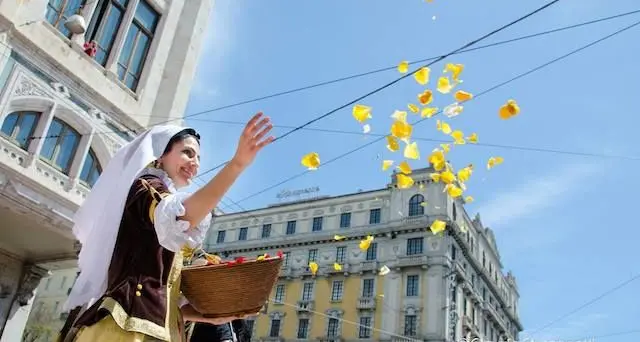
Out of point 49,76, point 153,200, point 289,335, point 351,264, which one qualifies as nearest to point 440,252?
point 351,264

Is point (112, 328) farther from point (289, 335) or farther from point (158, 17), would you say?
point (289, 335)

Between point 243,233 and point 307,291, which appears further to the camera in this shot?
point 243,233

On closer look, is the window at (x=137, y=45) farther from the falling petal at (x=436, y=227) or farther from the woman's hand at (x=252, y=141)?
the woman's hand at (x=252, y=141)

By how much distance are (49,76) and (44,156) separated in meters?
1.37

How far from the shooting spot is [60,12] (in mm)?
9703

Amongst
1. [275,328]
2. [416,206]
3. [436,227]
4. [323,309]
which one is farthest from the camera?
[275,328]

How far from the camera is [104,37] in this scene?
10523mm

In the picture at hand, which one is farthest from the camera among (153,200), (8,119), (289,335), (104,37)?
(289,335)

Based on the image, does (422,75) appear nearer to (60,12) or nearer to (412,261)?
(60,12)

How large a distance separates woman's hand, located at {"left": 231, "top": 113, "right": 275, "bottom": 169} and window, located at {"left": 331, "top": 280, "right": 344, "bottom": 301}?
124ft

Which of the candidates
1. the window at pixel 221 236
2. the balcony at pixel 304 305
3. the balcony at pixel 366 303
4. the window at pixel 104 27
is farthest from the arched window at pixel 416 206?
the window at pixel 104 27

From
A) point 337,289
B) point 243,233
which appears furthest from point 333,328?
point 243,233

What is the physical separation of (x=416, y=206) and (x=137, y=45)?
30.8 m

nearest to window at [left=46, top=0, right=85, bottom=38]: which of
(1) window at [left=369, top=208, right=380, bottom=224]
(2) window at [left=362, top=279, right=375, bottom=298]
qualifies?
(2) window at [left=362, top=279, right=375, bottom=298]
